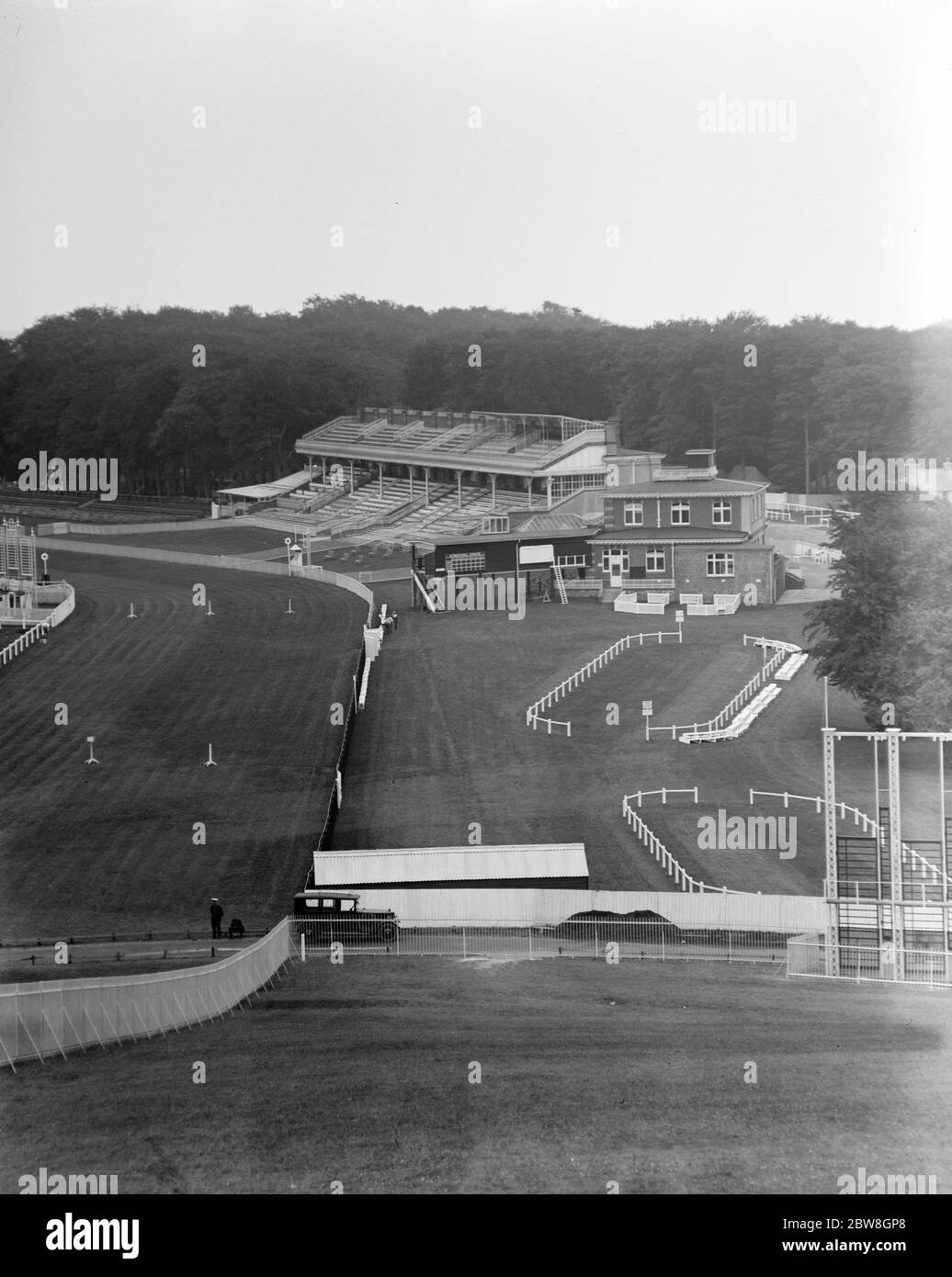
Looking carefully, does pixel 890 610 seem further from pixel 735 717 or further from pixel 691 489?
pixel 691 489

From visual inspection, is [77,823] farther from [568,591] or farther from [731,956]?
[568,591]

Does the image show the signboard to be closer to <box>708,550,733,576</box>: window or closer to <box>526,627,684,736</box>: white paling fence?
<box>708,550,733,576</box>: window

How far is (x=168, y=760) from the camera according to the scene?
37500 mm

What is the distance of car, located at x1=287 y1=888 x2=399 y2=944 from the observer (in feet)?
80.1

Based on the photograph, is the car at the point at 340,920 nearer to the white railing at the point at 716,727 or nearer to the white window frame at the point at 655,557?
the white railing at the point at 716,727

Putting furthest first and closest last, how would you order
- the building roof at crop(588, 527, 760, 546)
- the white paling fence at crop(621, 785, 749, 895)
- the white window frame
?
the white window frame → the building roof at crop(588, 527, 760, 546) → the white paling fence at crop(621, 785, 749, 895)

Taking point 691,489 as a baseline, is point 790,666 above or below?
below

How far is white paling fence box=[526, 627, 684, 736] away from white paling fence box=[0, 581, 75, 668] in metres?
16.6

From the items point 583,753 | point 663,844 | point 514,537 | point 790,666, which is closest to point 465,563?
point 514,537

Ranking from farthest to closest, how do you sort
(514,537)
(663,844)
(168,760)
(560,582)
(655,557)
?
(514,537)
(560,582)
(655,557)
(168,760)
(663,844)

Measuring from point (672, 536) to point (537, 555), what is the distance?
17.6 ft

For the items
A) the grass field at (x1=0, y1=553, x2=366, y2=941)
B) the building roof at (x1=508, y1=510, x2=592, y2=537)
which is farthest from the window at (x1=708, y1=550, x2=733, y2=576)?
the grass field at (x1=0, y1=553, x2=366, y2=941)

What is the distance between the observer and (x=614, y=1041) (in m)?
18.4

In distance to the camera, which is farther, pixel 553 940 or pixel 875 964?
pixel 553 940
